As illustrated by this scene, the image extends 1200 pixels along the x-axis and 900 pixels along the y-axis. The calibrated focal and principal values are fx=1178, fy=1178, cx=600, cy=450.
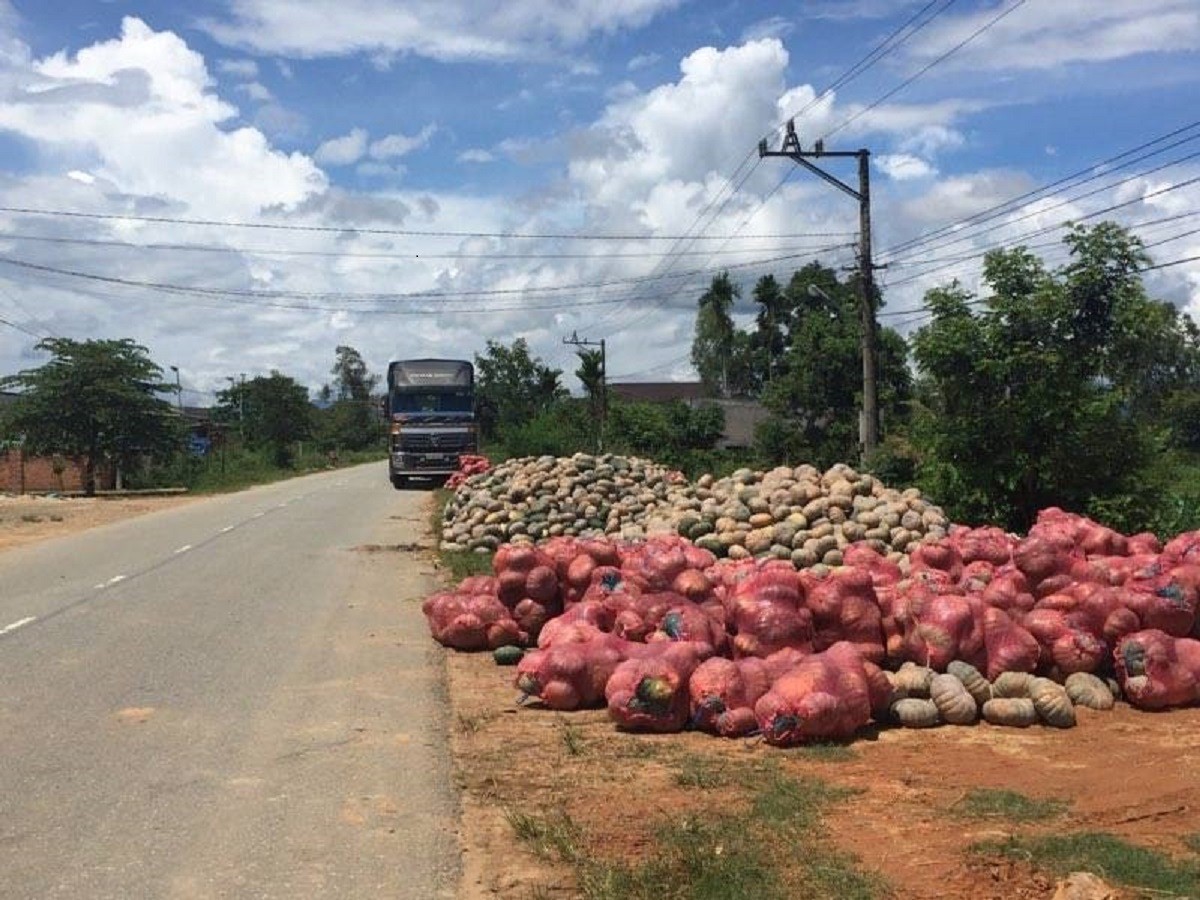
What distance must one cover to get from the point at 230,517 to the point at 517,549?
18.1 m

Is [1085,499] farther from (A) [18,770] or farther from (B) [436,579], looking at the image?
(A) [18,770]

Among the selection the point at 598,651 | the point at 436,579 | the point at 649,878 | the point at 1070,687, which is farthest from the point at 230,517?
the point at 649,878

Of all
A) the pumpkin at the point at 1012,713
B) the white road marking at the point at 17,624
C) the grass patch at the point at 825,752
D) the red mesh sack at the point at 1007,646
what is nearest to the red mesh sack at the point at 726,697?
the grass patch at the point at 825,752

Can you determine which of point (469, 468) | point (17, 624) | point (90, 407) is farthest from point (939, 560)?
point (90, 407)

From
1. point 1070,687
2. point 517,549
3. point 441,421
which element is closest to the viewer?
point 1070,687

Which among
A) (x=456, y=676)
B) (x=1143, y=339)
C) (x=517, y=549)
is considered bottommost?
(x=456, y=676)

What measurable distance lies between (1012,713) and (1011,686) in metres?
0.31

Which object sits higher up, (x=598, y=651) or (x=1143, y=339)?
(x=1143, y=339)

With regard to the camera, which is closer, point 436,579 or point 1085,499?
point 436,579

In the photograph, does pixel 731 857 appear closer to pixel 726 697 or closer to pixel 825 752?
pixel 825 752

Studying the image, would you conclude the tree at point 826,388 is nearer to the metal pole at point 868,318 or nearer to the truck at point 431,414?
the truck at point 431,414

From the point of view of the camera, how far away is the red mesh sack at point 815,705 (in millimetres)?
7043

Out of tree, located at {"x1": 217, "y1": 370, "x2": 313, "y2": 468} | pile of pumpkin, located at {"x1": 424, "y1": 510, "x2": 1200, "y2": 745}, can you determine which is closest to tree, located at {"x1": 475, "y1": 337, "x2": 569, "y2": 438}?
tree, located at {"x1": 217, "y1": 370, "x2": 313, "y2": 468}

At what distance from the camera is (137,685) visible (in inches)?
344
